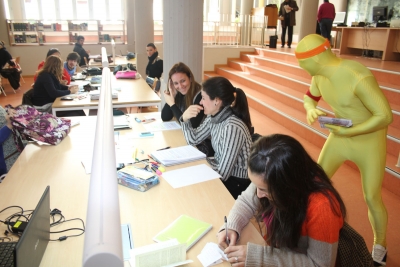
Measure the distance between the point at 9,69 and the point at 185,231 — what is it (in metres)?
8.33

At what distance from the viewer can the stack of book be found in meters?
1.92

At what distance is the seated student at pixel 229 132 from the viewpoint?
2.15 meters

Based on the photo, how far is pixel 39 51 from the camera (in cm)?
1069

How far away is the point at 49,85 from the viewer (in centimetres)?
427

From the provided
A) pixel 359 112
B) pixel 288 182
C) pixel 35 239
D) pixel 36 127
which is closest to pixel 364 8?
pixel 359 112

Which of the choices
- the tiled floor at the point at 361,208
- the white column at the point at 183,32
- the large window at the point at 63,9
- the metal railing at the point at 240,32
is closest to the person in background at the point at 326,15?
the metal railing at the point at 240,32

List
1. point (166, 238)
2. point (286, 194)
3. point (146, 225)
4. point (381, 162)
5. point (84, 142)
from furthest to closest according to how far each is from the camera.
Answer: point (84, 142) < point (381, 162) < point (146, 225) < point (166, 238) < point (286, 194)

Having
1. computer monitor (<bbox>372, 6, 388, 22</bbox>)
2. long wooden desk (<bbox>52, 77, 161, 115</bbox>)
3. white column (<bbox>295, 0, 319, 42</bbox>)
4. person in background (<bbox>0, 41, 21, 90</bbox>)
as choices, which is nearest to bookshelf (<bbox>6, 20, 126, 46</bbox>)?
person in background (<bbox>0, 41, 21, 90</bbox>)

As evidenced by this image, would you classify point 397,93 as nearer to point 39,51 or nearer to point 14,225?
point 14,225

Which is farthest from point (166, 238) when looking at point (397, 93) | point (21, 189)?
point (397, 93)

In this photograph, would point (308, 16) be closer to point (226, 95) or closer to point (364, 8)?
point (364, 8)

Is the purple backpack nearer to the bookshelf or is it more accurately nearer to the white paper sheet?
the white paper sheet

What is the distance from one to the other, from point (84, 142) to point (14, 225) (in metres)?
1.23

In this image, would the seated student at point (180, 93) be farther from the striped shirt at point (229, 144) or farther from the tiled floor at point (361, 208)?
the tiled floor at point (361, 208)
